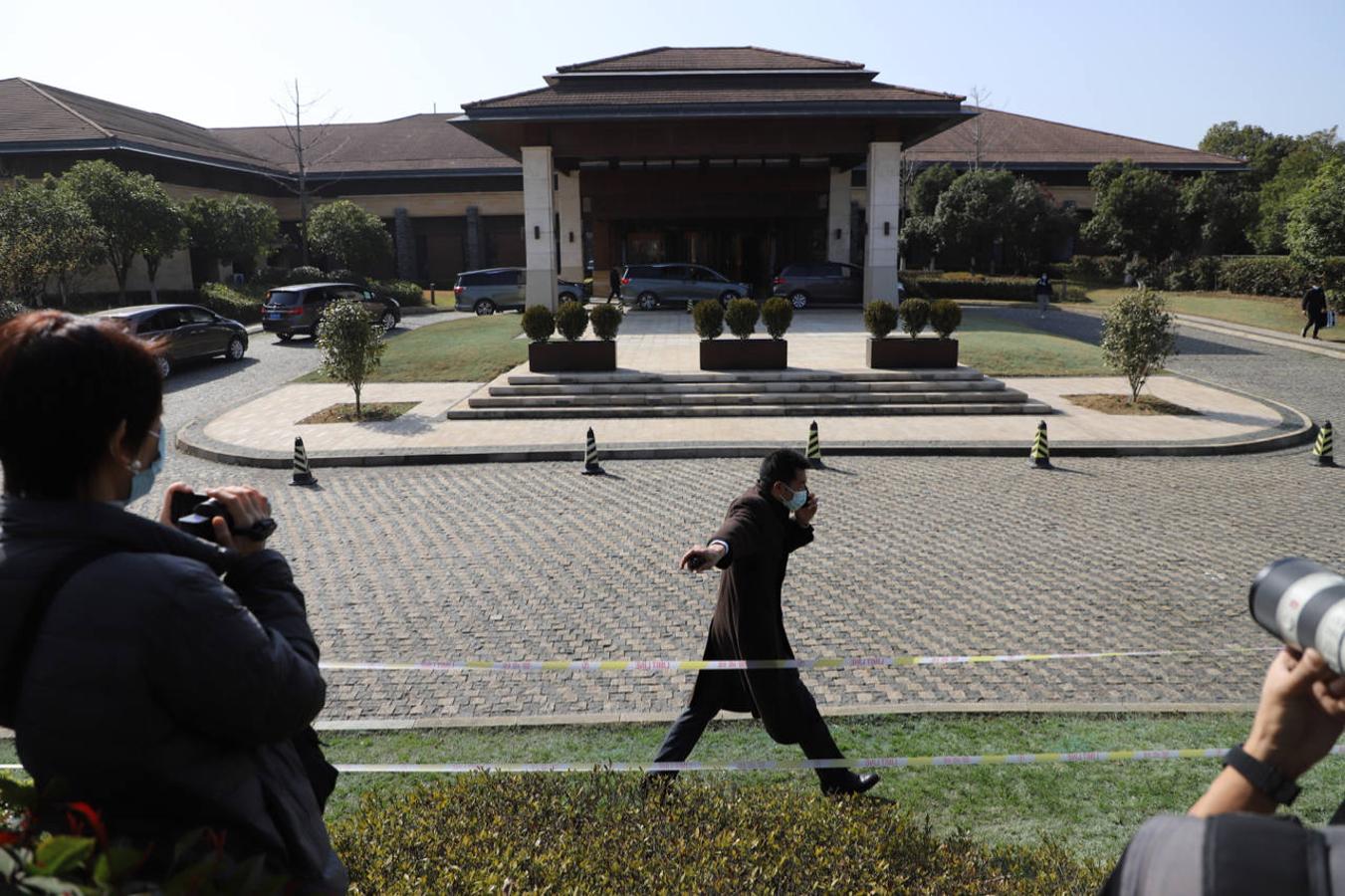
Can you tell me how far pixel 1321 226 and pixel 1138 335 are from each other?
60.6 feet

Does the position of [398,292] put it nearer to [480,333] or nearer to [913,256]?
[480,333]

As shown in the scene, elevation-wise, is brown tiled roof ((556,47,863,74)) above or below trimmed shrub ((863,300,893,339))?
above

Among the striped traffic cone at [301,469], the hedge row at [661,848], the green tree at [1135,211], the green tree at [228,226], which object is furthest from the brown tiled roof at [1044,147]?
the hedge row at [661,848]

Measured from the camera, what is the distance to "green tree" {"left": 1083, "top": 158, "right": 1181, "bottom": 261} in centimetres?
4331

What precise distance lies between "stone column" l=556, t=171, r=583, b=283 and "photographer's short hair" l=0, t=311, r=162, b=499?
3536cm

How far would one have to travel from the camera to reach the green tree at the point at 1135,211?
142ft

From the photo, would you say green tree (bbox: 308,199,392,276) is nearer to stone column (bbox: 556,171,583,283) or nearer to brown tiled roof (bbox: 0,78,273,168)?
brown tiled roof (bbox: 0,78,273,168)

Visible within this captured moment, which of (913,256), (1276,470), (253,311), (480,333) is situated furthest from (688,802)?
(913,256)

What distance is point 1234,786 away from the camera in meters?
1.72

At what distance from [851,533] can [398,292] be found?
1407 inches

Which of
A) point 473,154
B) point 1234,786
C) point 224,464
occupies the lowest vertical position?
point 224,464

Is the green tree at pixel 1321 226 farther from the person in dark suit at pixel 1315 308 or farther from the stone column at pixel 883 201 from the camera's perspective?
the stone column at pixel 883 201

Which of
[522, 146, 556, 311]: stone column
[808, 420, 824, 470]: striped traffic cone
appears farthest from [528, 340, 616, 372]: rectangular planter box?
[522, 146, 556, 311]: stone column

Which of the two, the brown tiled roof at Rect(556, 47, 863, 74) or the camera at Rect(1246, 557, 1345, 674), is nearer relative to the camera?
the camera at Rect(1246, 557, 1345, 674)
